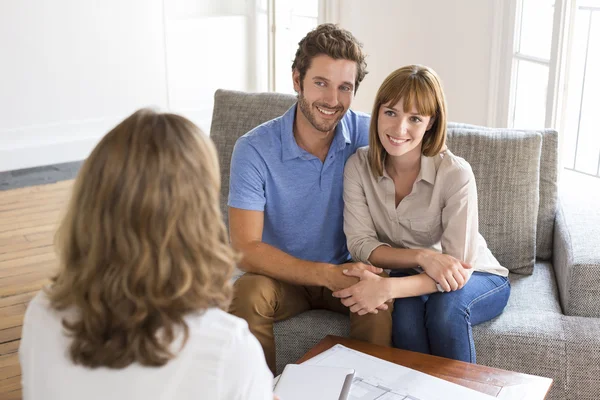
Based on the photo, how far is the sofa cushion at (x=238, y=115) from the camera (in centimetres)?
248

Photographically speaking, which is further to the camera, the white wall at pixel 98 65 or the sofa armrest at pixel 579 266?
the white wall at pixel 98 65

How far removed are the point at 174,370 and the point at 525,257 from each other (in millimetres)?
1628

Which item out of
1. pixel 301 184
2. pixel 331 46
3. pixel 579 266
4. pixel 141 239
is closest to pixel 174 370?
pixel 141 239

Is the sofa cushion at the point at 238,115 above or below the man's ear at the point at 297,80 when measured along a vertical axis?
below

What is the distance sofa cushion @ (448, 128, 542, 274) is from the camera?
91.4 inches

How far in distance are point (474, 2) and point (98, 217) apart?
9.57ft

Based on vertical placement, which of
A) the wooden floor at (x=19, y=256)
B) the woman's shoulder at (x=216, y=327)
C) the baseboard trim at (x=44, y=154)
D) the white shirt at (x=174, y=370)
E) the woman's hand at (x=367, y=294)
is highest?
the woman's shoulder at (x=216, y=327)

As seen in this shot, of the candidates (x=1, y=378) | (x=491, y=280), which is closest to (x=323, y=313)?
(x=491, y=280)

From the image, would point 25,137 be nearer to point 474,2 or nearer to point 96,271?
point 474,2

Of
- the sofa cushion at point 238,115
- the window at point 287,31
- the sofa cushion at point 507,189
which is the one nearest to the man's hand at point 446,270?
the sofa cushion at point 507,189

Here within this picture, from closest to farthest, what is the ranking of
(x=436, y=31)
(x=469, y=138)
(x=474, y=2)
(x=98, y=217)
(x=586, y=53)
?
(x=98, y=217), (x=469, y=138), (x=586, y=53), (x=474, y=2), (x=436, y=31)

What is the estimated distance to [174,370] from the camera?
98cm

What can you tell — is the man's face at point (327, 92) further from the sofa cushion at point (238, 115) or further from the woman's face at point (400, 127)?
the sofa cushion at point (238, 115)

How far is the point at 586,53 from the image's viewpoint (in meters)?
3.27
